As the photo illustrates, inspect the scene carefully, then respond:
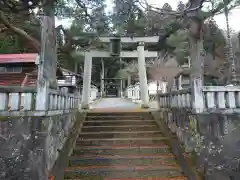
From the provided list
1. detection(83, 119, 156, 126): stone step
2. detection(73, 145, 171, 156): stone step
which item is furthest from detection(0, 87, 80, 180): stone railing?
detection(83, 119, 156, 126): stone step

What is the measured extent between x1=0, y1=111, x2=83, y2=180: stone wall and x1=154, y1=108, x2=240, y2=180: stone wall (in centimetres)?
301

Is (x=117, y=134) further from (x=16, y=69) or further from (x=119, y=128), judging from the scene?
(x=16, y=69)

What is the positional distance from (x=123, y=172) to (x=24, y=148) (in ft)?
6.61

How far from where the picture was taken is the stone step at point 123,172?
398 cm

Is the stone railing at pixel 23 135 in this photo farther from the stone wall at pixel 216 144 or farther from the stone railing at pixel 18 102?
the stone wall at pixel 216 144

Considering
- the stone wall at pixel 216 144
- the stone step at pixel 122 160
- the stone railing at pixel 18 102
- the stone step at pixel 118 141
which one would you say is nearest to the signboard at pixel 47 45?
the stone railing at pixel 18 102

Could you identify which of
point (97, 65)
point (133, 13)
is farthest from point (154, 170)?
point (97, 65)

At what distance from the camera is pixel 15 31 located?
5121 millimetres

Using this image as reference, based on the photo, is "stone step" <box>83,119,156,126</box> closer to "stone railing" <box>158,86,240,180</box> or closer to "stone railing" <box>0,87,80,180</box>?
"stone railing" <box>158,86,240,180</box>

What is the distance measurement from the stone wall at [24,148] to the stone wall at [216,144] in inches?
118

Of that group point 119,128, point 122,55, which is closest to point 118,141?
point 119,128

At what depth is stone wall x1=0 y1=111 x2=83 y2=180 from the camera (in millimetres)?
3461

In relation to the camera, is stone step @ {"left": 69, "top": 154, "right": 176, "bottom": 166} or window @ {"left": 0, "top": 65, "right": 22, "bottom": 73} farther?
window @ {"left": 0, "top": 65, "right": 22, "bottom": 73}

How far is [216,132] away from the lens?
379cm
